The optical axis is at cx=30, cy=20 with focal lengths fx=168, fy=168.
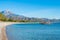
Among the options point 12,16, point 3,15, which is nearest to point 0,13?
point 3,15

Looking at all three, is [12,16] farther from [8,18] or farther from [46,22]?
[46,22]

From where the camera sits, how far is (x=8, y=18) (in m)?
36.9

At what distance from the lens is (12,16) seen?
36344 mm

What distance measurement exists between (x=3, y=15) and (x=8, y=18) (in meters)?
2.18

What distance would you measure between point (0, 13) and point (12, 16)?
3529 mm

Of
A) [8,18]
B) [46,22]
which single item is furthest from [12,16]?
[46,22]

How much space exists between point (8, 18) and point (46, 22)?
15.4 m

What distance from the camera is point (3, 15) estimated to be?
126 feet

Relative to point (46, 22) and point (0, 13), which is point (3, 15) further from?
point (46, 22)

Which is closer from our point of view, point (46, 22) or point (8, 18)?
A: point (8, 18)

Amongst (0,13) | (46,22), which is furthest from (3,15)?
(46,22)

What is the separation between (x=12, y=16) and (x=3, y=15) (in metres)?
3.11

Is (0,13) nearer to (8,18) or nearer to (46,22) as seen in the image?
(8,18)

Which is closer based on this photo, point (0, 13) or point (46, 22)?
point (0, 13)
